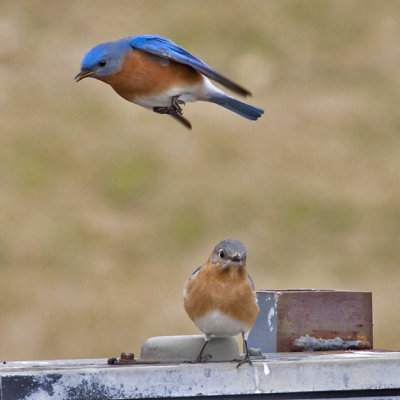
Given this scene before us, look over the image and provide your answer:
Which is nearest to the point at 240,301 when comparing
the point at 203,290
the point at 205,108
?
the point at 203,290

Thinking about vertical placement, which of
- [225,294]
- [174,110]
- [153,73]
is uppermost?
→ [153,73]

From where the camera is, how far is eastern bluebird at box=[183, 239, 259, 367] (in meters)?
3.52

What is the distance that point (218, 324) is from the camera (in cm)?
353

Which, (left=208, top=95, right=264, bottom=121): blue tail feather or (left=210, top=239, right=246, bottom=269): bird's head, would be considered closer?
(left=208, top=95, right=264, bottom=121): blue tail feather

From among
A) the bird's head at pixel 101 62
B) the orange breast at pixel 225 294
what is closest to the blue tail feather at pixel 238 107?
the bird's head at pixel 101 62

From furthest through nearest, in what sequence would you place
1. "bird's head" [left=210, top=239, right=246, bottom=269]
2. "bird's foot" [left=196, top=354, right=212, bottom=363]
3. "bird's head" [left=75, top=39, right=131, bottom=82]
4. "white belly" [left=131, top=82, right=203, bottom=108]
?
"bird's head" [left=210, top=239, right=246, bottom=269]
"bird's foot" [left=196, top=354, right=212, bottom=363]
"white belly" [left=131, top=82, right=203, bottom=108]
"bird's head" [left=75, top=39, right=131, bottom=82]

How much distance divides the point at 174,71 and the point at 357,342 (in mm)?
1224

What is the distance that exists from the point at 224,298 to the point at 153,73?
945 mm

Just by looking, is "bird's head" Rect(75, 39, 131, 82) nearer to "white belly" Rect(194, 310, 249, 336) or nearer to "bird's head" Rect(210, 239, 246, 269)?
"bird's head" Rect(210, 239, 246, 269)

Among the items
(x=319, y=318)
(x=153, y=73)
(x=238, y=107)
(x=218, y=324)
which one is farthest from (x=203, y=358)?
(x=153, y=73)

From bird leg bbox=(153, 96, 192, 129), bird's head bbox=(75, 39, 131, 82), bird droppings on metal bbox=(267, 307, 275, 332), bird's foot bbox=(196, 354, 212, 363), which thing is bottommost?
bird's foot bbox=(196, 354, 212, 363)

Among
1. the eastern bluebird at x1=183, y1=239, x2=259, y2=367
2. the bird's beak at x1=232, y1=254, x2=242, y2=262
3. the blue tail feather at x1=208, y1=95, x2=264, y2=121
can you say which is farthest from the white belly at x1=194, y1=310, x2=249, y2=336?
the blue tail feather at x1=208, y1=95, x2=264, y2=121

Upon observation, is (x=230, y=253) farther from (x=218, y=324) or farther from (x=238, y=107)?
(x=238, y=107)

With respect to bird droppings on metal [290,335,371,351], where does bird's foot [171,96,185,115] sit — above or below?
above
